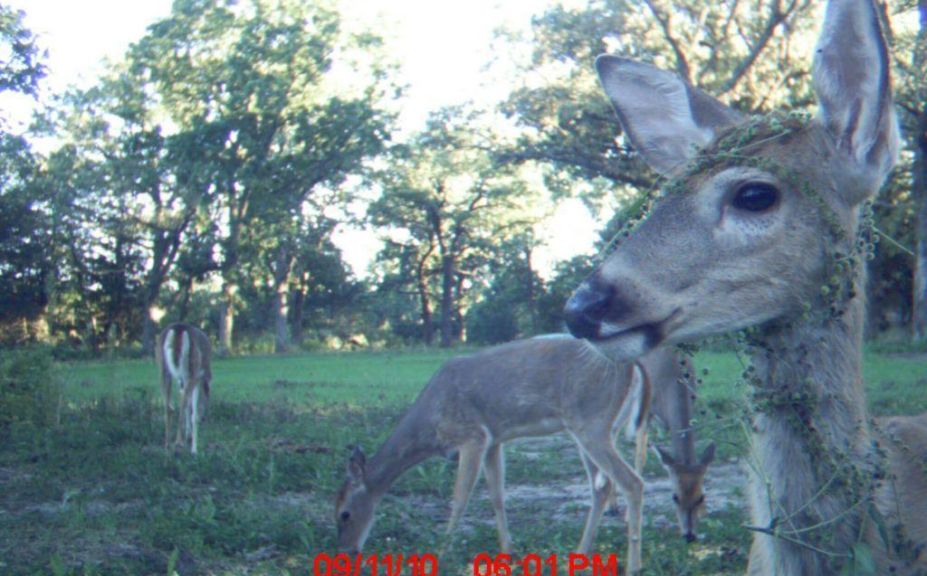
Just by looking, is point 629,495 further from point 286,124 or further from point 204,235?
point 204,235

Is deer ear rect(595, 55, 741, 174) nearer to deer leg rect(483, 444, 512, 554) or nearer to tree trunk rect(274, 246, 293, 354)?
deer leg rect(483, 444, 512, 554)

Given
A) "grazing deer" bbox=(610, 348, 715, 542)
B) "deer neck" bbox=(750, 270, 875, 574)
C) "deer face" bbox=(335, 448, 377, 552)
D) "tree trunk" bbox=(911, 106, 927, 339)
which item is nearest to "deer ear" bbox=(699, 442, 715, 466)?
"grazing deer" bbox=(610, 348, 715, 542)

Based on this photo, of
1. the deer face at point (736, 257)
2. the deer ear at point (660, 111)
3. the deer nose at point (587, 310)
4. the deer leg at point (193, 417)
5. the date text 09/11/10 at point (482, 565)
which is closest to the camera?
the deer nose at point (587, 310)

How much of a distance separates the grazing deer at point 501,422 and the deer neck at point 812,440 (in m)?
3.86

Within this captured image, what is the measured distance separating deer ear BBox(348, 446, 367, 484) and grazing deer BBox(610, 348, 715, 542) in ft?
6.32

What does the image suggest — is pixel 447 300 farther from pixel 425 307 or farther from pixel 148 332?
pixel 148 332

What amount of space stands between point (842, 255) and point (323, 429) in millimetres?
9790

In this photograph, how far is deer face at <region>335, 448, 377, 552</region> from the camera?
7.09 meters

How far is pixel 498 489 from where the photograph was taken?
742 cm

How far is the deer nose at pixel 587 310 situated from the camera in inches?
108

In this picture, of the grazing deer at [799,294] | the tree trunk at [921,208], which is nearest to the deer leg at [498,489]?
the grazing deer at [799,294]

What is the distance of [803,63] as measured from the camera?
26844mm

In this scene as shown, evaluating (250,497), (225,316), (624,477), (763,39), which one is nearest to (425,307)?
(225,316)

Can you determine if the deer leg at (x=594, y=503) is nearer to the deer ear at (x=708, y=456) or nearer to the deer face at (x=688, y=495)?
the deer face at (x=688, y=495)
